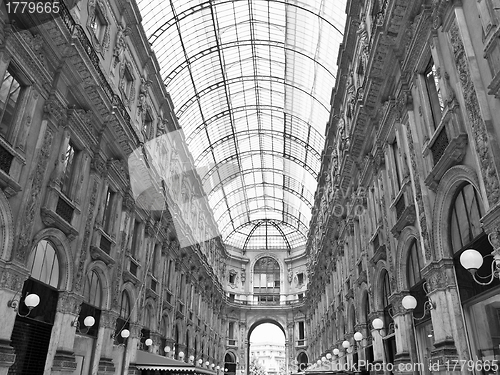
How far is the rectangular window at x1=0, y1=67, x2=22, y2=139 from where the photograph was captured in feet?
35.8

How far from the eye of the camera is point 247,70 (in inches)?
1407

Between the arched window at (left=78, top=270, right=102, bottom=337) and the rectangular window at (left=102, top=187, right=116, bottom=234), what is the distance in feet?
6.99

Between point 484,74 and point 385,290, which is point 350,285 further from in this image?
point 484,74

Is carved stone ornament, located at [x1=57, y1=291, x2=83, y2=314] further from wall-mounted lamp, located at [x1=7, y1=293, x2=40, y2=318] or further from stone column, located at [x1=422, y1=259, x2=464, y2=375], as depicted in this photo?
stone column, located at [x1=422, y1=259, x2=464, y2=375]

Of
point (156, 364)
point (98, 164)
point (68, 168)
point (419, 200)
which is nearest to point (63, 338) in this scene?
point (68, 168)

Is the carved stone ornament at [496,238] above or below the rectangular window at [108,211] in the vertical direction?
below

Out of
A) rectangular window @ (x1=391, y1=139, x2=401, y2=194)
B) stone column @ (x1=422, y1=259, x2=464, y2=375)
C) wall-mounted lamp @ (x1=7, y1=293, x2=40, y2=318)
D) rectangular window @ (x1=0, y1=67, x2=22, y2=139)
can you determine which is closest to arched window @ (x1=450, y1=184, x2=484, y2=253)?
stone column @ (x1=422, y1=259, x2=464, y2=375)

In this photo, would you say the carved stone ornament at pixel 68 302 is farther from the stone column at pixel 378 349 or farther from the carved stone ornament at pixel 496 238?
the carved stone ornament at pixel 496 238

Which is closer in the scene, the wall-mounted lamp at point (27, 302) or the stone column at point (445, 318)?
the stone column at point (445, 318)

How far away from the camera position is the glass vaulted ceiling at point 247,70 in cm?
2742

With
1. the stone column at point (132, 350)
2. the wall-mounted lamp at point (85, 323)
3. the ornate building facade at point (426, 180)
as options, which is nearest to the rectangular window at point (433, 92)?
the ornate building facade at point (426, 180)

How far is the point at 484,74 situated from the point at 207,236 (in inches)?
1430

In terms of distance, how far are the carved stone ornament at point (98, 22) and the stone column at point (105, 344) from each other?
405 inches

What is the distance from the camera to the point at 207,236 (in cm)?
4262
